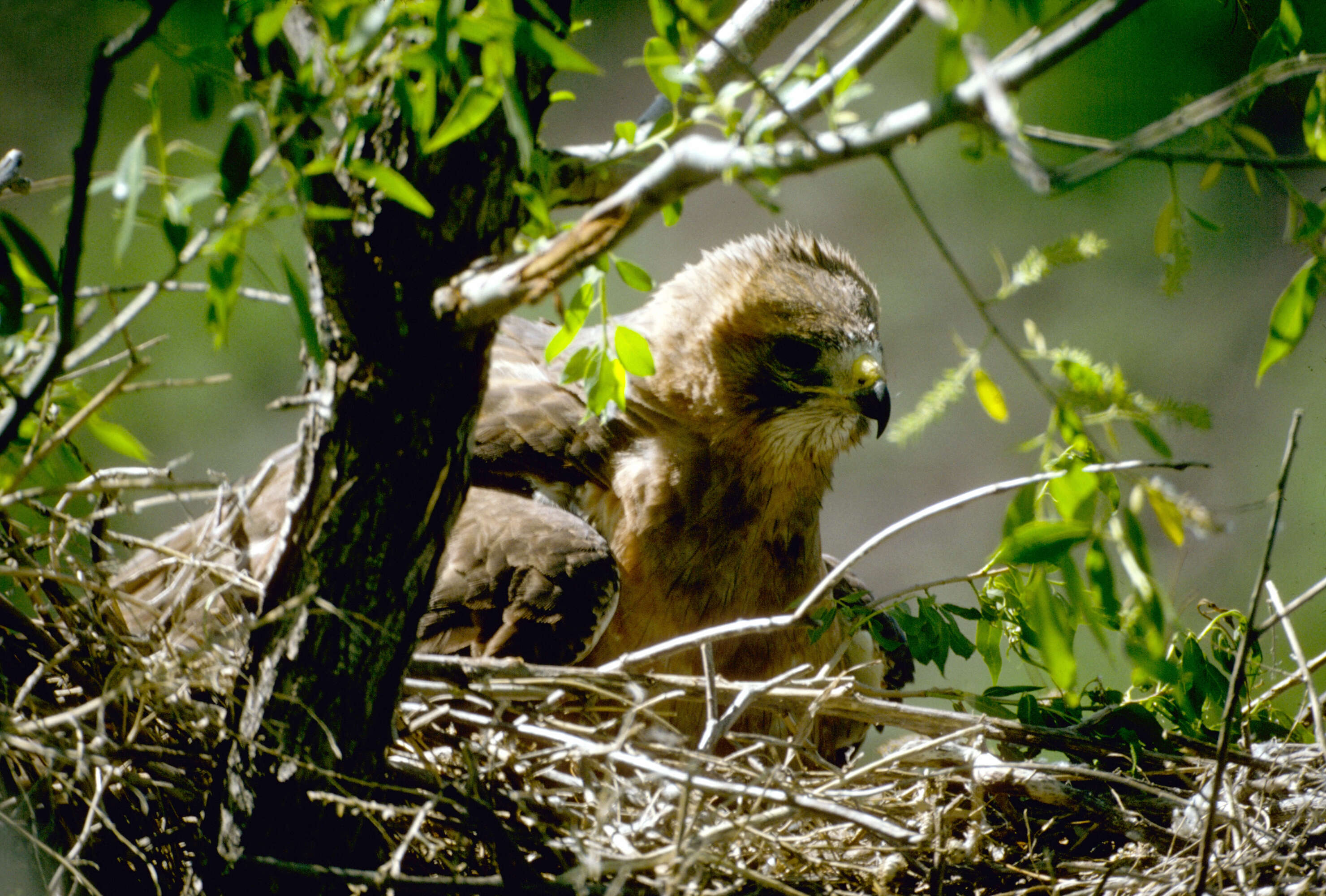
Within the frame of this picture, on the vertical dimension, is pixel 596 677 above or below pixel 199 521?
below

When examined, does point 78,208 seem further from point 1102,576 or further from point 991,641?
point 991,641

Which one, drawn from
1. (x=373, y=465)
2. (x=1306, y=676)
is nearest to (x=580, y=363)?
(x=373, y=465)

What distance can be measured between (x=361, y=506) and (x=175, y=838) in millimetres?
692

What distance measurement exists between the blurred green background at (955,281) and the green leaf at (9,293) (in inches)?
88.3

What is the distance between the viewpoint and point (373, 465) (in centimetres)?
116

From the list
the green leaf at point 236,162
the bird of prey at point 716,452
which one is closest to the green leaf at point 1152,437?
the green leaf at point 236,162

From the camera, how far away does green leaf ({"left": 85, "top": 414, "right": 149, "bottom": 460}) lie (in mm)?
1427

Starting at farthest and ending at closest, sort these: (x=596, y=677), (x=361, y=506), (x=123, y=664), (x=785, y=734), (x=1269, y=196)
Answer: (x=1269, y=196) → (x=785, y=734) → (x=596, y=677) → (x=123, y=664) → (x=361, y=506)

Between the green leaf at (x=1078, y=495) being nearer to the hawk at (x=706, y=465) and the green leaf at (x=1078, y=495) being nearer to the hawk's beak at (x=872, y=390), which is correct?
the hawk at (x=706, y=465)

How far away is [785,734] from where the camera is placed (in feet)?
7.25

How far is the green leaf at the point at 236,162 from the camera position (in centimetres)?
94

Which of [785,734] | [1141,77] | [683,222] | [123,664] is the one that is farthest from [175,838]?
[1141,77]

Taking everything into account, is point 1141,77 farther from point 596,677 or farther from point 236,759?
point 236,759

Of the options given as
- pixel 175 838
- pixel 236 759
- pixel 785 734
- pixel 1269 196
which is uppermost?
pixel 1269 196
